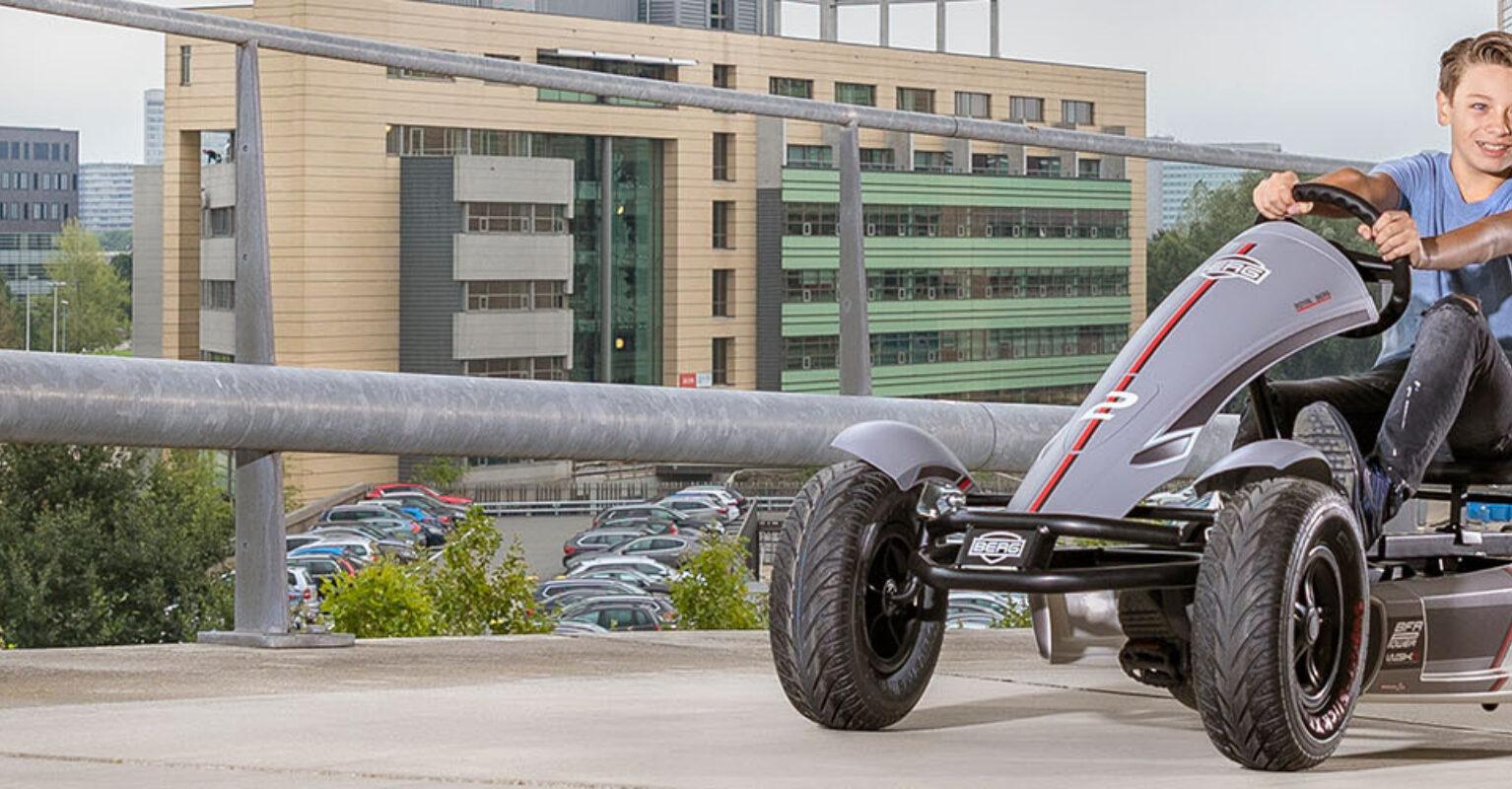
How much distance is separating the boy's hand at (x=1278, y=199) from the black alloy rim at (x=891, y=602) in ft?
3.05

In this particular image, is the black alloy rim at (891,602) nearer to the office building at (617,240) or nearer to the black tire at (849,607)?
the black tire at (849,607)

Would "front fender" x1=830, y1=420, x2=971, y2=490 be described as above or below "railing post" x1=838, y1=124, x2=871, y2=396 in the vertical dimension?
below

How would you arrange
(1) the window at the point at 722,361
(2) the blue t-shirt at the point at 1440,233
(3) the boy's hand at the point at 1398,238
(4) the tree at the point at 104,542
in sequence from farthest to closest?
(1) the window at the point at 722,361
(4) the tree at the point at 104,542
(2) the blue t-shirt at the point at 1440,233
(3) the boy's hand at the point at 1398,238

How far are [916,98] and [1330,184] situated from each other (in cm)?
324

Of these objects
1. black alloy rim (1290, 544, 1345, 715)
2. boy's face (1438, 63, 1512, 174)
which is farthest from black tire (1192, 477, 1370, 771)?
boy's face (1438, 63, 1512, 174)

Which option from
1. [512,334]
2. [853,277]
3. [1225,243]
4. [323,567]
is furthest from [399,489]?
[1225,243]

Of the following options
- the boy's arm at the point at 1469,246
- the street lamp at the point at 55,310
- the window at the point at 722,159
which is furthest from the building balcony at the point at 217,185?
the boy's arm at the point at 1469,246

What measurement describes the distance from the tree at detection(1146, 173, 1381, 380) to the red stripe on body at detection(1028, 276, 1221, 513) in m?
0.23

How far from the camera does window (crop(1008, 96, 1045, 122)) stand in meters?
7.29

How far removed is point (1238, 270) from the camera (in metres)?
3.80

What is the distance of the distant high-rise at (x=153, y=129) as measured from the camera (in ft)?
16.8

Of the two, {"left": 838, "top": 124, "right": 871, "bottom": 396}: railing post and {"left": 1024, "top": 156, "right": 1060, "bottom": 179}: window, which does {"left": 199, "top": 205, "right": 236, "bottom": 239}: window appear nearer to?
{"left": 838, "top": 124, "right": 871, "bottom": 396}: railing post

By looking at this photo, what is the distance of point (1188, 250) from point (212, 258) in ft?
7.01

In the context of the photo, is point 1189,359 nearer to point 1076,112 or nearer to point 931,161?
point 931,161
